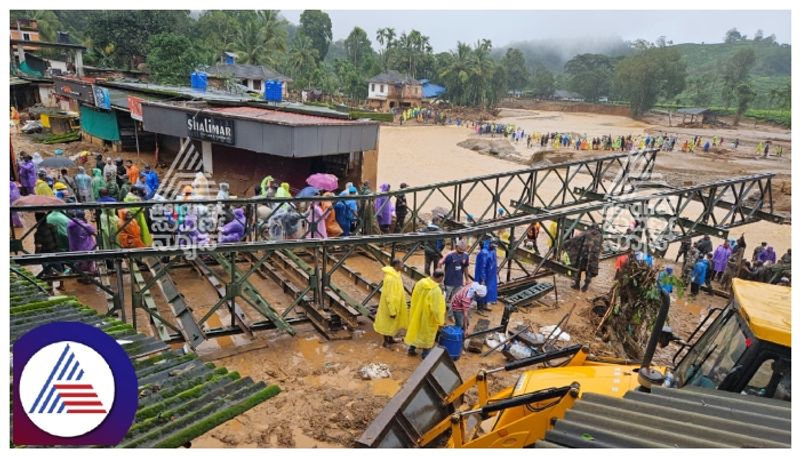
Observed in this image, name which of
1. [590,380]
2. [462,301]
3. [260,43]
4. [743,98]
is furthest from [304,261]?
[743,98]

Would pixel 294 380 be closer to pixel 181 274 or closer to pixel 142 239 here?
pixel 181 274

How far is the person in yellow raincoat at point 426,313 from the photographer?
6789mm

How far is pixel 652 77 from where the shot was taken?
228ft

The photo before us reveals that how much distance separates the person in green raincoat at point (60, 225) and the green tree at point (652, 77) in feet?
248

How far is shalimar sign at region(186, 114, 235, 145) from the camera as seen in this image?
48.7 feet

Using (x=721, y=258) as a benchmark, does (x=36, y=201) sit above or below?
above

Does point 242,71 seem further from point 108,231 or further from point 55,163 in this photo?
point 108,231

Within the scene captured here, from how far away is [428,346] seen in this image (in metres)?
6.94

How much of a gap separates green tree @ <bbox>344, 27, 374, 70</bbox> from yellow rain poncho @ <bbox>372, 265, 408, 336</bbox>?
6862 cm

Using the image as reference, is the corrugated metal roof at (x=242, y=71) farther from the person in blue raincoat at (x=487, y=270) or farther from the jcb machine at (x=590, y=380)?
the jcb machine at (x=590, y=380)

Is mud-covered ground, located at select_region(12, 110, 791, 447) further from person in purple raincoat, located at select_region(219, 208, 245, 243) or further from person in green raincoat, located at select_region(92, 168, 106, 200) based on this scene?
person in green raincoat, located at select_region(92, 168, 106, 200)

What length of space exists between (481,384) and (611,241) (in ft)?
26.1

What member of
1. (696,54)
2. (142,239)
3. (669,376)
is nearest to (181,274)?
(142,239)

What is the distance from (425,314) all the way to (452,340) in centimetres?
57
